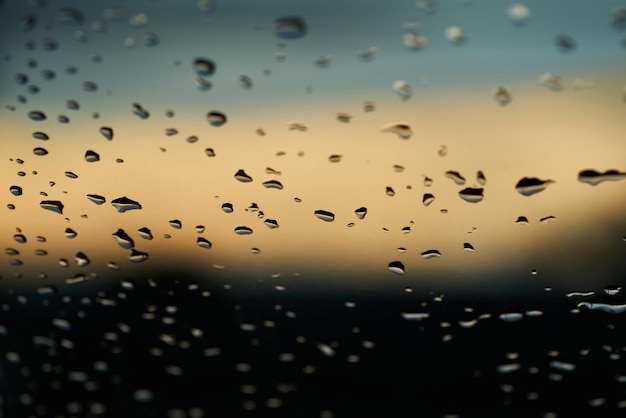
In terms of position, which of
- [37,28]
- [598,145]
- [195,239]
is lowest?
[195,239]

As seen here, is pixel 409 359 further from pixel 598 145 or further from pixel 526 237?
pixel 598 145

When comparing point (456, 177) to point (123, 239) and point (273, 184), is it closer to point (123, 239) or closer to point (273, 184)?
point (273, 184)

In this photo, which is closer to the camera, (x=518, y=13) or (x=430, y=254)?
(x=518, y=13)

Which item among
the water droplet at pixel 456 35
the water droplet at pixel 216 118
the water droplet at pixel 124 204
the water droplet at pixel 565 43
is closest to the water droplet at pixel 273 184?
the water droplet at pixel 216 118

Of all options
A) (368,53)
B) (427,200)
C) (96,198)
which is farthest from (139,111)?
(427,200)

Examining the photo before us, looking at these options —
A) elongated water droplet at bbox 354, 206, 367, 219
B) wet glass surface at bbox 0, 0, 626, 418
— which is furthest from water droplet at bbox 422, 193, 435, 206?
elongated water droplet at bbox 354, 206, 367, 219

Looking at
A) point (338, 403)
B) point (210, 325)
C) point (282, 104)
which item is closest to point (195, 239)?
point (210, 325)

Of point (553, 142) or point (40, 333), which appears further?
point (40, 333)
